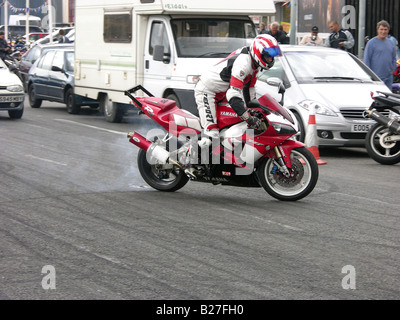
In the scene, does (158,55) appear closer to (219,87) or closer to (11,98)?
(11,98)

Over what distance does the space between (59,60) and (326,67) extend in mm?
9093

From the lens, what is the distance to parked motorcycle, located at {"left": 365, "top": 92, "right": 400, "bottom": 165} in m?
12.0

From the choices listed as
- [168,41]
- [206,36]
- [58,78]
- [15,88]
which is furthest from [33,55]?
[206,36]

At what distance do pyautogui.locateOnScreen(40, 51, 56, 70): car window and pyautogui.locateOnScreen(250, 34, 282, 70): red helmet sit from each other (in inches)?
538

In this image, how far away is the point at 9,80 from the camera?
1828cm

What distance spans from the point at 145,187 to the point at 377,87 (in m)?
5.62

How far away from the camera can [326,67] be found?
1415cm

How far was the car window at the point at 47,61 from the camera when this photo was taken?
2133 centimetres

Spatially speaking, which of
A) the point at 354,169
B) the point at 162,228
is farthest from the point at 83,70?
the point at 162,228

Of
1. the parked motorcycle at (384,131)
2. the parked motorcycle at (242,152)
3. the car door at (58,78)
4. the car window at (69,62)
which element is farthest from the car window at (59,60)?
the parked motorcycle at (242,152)

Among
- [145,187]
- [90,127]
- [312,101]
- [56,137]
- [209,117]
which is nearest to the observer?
[209,117]

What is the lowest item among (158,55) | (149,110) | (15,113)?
(15,113)
